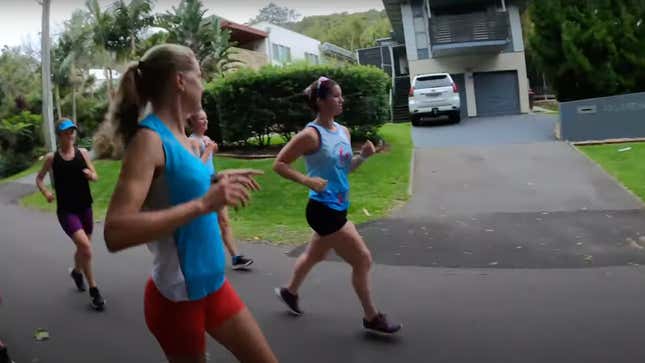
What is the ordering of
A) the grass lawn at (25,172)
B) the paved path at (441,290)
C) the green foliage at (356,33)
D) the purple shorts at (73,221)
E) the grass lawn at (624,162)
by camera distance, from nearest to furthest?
the paved path at (441,290), the purple shorts at (73,221), the grass lawn at (624,162), the grass lawn at (25,172), the green foliage at (356,33)

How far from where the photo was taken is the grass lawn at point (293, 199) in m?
8.86

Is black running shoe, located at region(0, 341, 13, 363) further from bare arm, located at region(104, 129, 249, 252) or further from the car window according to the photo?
the car window

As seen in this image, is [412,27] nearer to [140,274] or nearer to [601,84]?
[601,84]

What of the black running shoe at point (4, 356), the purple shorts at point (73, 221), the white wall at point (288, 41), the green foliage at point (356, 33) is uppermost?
the green foliage at point (356, 33)

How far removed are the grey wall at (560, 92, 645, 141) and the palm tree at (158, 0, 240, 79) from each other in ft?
59.7

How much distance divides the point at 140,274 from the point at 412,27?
20915 mm

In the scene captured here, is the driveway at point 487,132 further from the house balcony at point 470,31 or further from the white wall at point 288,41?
the white wall at point 288,41

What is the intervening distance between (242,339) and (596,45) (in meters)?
15.4

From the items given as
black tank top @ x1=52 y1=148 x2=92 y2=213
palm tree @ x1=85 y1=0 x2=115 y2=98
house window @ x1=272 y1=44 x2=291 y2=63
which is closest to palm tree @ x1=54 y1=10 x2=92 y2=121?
palm tree @ x1=85 y1=0 x2=115 y2=98

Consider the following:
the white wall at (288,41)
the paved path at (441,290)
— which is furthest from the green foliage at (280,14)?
the paved path at (441,290)

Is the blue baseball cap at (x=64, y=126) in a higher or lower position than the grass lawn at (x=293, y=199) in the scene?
higher

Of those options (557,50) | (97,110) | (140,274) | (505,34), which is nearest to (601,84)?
(557,50)

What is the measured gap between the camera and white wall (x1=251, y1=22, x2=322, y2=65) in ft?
122

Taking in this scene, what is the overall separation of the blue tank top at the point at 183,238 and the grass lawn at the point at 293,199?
5.72 metres
